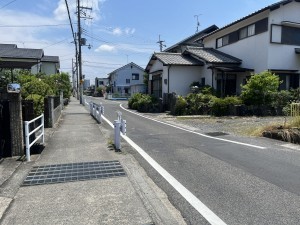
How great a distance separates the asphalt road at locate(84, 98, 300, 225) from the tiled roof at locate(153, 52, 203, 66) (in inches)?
636

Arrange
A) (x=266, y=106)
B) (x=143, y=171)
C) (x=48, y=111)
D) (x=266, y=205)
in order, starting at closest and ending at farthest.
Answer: (x=266, y=205), (x=143, y=171), (x=48, y=111), (x=266, y=106)

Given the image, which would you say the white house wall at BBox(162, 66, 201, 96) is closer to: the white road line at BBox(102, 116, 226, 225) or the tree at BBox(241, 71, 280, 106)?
the tree at BBox(241, 71, 280, 106)

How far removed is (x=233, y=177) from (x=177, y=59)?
2155cm

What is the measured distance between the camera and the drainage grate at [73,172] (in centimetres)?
543

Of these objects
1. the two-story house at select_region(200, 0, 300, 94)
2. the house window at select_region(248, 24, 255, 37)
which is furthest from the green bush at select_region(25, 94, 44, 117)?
the house window at select_region(248, 24, 255, 37)

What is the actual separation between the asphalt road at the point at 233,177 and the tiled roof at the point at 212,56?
50.1ft

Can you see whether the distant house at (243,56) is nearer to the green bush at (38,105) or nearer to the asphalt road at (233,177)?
the asphalt road at (233,177)

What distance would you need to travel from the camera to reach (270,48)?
21.0m

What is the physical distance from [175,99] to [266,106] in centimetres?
641

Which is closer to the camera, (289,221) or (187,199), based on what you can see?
(289,221)

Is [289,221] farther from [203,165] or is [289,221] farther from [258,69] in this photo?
[258,69]

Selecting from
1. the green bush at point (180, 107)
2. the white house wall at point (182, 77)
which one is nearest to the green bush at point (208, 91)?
the green bush at point (180, 107)

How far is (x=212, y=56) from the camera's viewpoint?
25688mm

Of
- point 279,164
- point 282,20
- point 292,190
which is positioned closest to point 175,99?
point 282,20
